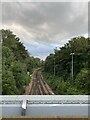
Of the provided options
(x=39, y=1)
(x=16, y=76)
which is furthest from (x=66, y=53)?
(x=39, y=1)

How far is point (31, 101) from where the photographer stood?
104 centimetres

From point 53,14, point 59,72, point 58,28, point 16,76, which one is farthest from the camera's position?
point 59,72

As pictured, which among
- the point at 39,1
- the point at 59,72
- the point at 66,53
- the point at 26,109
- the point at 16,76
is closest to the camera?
the point at 26,109

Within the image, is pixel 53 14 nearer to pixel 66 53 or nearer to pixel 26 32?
pixel 26 32

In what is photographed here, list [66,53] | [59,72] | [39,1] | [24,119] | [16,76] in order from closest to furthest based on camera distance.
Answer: [24,119] < [39,1] < [16,76] < [66,53] < [59,72]

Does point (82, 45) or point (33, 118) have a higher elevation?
point (82, 45)

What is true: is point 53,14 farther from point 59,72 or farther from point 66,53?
point 59,72

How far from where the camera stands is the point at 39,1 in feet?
4.25

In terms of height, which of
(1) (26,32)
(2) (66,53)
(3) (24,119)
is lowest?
(3) (24,119)

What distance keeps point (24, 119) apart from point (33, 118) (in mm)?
32

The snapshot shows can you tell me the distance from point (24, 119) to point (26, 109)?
14cm

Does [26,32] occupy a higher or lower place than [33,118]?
higher

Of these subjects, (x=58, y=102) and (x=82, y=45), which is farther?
(x=82, y=45)

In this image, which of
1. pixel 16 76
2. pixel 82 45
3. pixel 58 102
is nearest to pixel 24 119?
pixel 58 102
